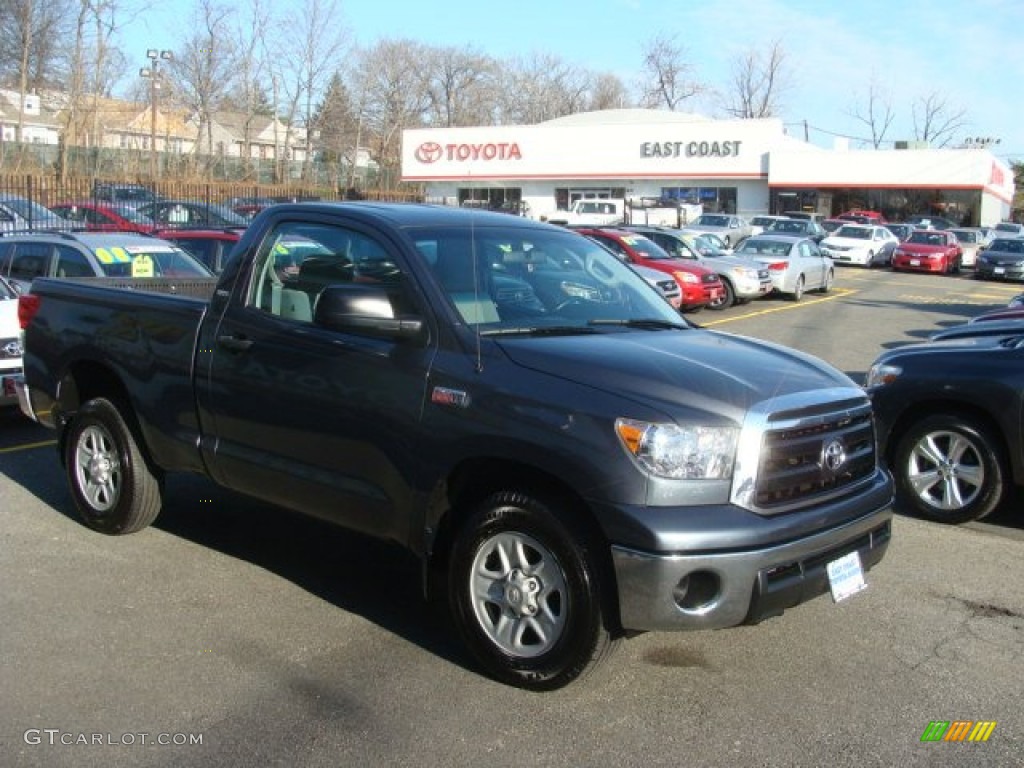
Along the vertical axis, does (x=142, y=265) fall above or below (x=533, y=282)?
above

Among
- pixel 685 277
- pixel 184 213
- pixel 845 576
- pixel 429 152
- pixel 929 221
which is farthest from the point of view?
pixel 429 152

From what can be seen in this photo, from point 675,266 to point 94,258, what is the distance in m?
12.2

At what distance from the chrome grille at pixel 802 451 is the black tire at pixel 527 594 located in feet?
2.21

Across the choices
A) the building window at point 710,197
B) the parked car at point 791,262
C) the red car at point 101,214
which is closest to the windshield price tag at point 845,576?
the parked car at point 791,262

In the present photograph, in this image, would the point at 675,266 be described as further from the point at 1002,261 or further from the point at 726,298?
the point at 1002,261

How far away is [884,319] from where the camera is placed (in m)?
20.4

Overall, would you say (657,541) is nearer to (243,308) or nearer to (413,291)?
(413,291)

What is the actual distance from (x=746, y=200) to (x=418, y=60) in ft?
118

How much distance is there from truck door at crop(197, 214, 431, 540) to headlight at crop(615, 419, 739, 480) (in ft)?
3.29

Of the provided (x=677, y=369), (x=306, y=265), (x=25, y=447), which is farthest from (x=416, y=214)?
(x=25, y=447)

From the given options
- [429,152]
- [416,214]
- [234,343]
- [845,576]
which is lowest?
[845,576]

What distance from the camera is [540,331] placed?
14.3ft

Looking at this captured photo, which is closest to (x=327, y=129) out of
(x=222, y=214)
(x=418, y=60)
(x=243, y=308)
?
(x=418, y=60)

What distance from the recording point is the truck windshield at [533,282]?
4.44m
